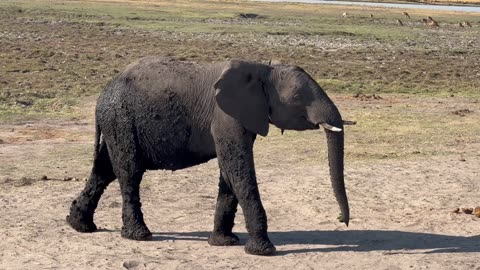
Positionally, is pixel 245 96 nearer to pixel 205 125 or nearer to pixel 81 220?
pixel 205 125

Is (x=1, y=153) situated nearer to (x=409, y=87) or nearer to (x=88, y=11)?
(x=409, y=87)

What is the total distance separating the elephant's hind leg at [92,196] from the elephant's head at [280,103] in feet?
6.01

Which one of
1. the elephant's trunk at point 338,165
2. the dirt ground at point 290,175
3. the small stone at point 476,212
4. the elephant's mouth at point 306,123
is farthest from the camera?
the small stone at point 476,212

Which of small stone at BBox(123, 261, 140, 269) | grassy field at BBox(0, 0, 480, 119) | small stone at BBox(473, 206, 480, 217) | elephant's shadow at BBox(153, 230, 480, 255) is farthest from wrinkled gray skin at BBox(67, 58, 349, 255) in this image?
grassy field at BBox(0, 0, 480, 119)

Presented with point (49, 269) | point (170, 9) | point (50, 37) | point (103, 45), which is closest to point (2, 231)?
point (49, 269)

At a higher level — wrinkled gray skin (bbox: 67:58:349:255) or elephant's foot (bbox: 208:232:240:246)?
wrinkled gray skin (bbox: 67:58:349:255)

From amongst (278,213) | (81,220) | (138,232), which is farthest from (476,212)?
(81,220)

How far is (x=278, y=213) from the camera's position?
44.5 feet

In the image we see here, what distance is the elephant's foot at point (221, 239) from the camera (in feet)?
38.6

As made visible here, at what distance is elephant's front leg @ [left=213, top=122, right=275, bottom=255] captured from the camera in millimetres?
11266

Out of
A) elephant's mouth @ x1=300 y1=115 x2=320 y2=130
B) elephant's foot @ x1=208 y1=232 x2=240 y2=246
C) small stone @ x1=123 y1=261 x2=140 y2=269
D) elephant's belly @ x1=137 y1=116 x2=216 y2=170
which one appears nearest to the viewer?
small stone @ x1=123 y1=261 x2=140 y2=269

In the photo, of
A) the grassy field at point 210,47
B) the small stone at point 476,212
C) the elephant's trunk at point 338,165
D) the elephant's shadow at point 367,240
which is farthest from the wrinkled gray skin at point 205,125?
the grassy field at point 210,47

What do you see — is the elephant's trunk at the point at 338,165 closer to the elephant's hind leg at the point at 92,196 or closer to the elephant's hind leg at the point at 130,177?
the elephant's hind leg at the point at 130,177

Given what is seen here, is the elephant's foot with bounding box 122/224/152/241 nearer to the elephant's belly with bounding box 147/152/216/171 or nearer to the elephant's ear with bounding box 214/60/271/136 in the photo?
the elephant's belly with bounding box 147/152/216/171
